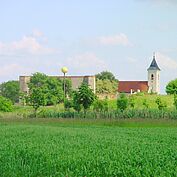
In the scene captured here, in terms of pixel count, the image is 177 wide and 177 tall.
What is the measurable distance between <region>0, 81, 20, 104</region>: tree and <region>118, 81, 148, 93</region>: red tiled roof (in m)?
29.0

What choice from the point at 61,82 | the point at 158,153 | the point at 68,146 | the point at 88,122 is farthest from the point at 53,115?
the point at 61,82

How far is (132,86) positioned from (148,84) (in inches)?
219

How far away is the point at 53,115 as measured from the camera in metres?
53.8

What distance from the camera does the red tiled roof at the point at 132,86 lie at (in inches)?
5553

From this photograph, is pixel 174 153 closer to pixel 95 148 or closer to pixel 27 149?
pixel 95 148

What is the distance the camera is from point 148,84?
146m

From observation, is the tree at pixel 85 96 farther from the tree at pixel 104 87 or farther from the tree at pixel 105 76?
the tree at pixel 105 76

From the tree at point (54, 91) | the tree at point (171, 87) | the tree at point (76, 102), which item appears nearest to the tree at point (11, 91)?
the tree at point (54, 91)

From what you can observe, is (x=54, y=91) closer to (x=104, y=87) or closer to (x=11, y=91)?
(x=104, y=87)

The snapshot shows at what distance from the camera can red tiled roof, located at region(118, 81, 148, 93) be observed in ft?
463

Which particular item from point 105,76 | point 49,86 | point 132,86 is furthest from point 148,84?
point 49,86

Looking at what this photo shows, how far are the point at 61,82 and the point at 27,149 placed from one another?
90938 millimetres

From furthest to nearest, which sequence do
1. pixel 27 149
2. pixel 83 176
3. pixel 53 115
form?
pixel 53 115, pixel 27 149, pixel 83 176

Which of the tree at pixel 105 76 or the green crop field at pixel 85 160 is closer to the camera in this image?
the green crop field at pixel 85 160
